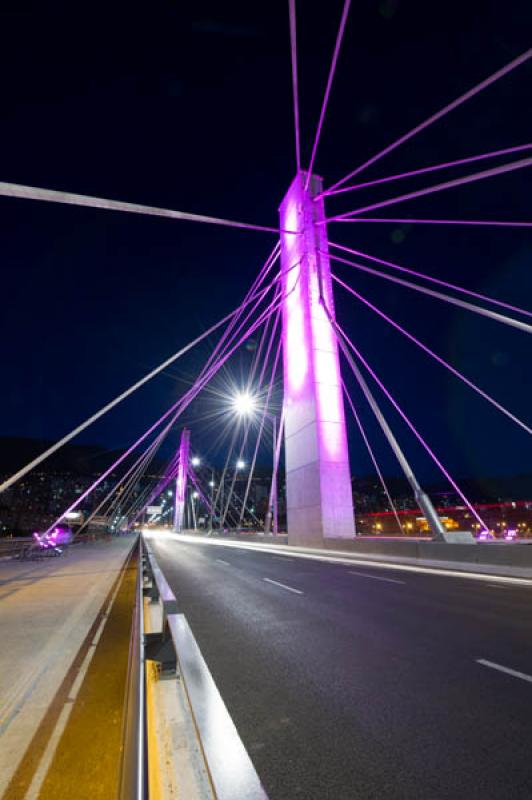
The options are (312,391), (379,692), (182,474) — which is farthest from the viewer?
(182,474)

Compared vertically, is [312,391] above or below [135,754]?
above

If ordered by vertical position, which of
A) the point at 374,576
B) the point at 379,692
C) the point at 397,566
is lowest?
the point at 397,566

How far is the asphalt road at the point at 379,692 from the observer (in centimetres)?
281

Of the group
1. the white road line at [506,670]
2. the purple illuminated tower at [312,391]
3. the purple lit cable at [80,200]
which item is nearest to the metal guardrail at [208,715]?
the white road line at [506,670]

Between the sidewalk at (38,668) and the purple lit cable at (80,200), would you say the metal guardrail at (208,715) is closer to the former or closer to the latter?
the sidewalk at (38,668)

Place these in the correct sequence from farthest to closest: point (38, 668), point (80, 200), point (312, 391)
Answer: point (312, 391), point (80, 200), point (38, 668)

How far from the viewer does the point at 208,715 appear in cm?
352

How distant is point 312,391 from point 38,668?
18.7 m

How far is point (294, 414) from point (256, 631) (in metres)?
18.9

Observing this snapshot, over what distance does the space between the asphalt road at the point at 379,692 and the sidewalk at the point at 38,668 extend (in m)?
1.50

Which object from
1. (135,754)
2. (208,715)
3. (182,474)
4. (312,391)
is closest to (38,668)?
(208,715)

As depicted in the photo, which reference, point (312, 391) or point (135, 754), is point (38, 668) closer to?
point (135, 754)

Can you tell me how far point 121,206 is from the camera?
10.2m

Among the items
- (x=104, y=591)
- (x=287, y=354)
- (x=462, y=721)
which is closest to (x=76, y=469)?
(x=287, y=354)
